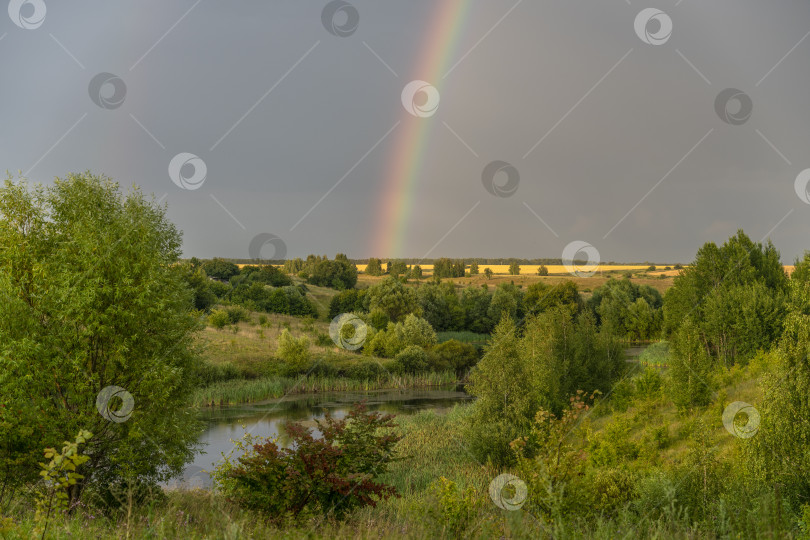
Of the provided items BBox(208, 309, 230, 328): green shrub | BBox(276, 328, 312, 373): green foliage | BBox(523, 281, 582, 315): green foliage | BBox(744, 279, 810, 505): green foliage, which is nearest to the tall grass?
BBox(276, 328, 312, 373): green foliage

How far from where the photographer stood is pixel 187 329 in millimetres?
14500

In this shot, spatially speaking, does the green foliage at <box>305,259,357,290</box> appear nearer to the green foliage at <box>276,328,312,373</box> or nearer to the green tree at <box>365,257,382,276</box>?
the green tree at <box>365,257,382,276</box>

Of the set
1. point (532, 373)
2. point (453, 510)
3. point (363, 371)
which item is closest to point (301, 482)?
point (453, 510)

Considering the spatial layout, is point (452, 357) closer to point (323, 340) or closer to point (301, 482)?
point (323, 340)

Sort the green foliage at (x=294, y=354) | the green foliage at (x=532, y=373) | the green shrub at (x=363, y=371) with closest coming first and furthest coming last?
the green foliage at (x=532, y=373) < the green foliage at (x=294, y=354) < the green shrub at (x=363, y=371)

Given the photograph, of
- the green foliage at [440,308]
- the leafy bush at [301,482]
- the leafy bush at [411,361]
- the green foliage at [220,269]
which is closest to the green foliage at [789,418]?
the leafy bush at [301,482]

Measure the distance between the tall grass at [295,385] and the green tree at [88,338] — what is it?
884 inches

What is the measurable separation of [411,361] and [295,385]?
555 inches

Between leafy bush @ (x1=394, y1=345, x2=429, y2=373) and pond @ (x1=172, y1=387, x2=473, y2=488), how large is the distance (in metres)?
4.98

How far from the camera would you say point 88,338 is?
12.6 metres

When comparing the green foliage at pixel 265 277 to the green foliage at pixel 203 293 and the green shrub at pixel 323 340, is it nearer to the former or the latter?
the green foliage at pixel 203 293

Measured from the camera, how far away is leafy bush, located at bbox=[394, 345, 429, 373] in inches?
2135

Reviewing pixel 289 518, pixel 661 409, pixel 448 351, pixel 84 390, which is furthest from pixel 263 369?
pixel 289 518

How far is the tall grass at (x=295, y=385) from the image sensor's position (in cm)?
3925
